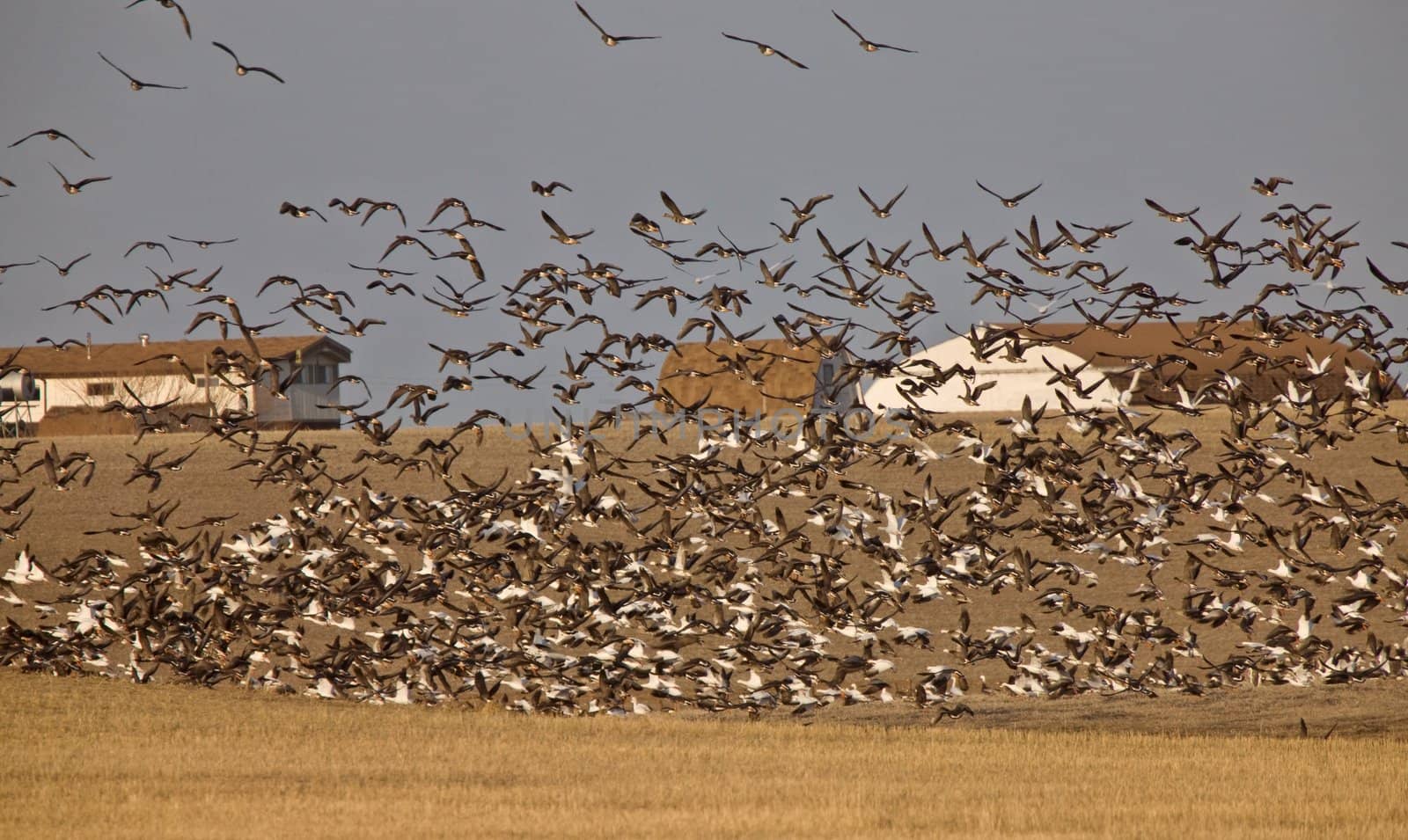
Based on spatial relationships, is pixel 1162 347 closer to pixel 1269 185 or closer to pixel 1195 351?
pixel 1195 351

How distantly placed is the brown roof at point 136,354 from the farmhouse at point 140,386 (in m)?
0.05

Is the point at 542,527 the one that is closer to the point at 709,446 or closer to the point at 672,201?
the point at 709,446

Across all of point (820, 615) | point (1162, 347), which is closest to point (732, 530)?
point (820, 615)

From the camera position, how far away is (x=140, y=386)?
8731 centimetres

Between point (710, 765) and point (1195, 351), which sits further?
point (1195, 351)

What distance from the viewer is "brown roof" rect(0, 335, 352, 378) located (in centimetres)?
8838

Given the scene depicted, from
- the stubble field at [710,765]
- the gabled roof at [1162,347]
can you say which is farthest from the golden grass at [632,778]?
Result: the gabled roof at [1162,347]

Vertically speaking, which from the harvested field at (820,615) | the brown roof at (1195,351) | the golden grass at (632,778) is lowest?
the golden grass at (632,778)

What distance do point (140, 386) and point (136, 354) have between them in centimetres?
456

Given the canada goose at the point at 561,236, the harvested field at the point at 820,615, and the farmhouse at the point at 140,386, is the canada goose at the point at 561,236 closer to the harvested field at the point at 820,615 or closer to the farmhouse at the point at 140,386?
the harvested field at the point at 820,615

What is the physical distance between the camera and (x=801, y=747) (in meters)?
24.9

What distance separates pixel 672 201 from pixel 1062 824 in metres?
11.6

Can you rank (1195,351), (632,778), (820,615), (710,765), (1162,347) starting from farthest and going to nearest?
(1162,347)
(1195,351)
(820,615)
(710,765)
(632,778)

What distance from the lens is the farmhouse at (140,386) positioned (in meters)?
82.8
